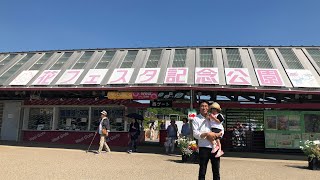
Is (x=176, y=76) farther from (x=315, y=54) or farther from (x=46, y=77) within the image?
(x=315, y=54)

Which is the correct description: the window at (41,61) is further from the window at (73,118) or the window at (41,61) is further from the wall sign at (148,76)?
the wall sign at (148,76)

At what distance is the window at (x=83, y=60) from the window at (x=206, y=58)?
6416mm

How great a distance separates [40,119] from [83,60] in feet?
15.0

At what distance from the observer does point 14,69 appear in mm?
19812

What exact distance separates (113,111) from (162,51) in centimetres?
439

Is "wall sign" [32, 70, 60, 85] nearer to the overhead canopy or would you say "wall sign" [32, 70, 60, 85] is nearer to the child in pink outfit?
the overhead canopy

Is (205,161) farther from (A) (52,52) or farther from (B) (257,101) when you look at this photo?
(A) (52,52)

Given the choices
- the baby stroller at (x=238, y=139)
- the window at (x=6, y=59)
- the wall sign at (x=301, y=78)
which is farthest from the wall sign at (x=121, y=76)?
the window at (x=6, y=59)

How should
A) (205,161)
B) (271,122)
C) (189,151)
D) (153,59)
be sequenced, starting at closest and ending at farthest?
(205,161) < (189,151) < (271,122) < (153,59)

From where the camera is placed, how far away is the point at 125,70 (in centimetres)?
1756

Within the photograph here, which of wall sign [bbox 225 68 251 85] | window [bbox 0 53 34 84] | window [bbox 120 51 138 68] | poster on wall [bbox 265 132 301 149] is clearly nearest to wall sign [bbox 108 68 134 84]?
window [bbox 120 51 138 68]

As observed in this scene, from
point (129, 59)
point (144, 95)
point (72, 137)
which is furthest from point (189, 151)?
point (72, 137)

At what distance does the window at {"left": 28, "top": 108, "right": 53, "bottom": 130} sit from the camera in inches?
821

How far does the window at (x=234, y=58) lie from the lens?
55.6 ft
